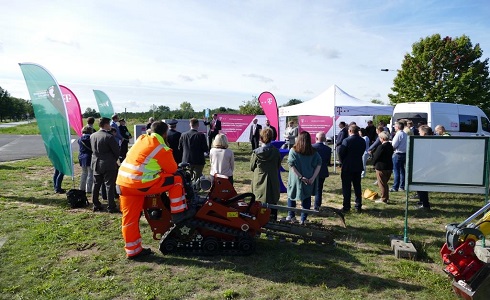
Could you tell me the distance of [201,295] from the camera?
3.65 metres

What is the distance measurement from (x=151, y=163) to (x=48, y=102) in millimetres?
4578

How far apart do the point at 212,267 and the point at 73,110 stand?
26.6 feet

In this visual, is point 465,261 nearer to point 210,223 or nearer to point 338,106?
point 210,223

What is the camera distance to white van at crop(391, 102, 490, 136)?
547 inches

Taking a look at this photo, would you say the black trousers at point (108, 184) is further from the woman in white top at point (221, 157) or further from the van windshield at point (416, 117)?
the van windshield at point (416, 117)

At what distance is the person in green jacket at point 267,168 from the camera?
18.2 ft

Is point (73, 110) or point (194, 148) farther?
point (73, 110)

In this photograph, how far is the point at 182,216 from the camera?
4.45m

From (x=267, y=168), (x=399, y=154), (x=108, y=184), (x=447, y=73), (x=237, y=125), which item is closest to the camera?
(x=267, y=168)

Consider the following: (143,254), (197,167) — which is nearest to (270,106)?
(197,167)

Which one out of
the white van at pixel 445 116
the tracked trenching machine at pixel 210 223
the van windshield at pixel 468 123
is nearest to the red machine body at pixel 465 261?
the tracked trenching machine at pixel 210 223

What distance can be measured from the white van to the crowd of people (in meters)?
5.59

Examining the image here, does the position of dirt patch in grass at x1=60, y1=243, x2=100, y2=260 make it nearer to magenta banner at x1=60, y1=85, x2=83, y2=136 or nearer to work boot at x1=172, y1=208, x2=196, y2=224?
work boot at x1=172, y1=208, x2=196, y2=224

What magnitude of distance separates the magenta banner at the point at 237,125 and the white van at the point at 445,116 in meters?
6.85
